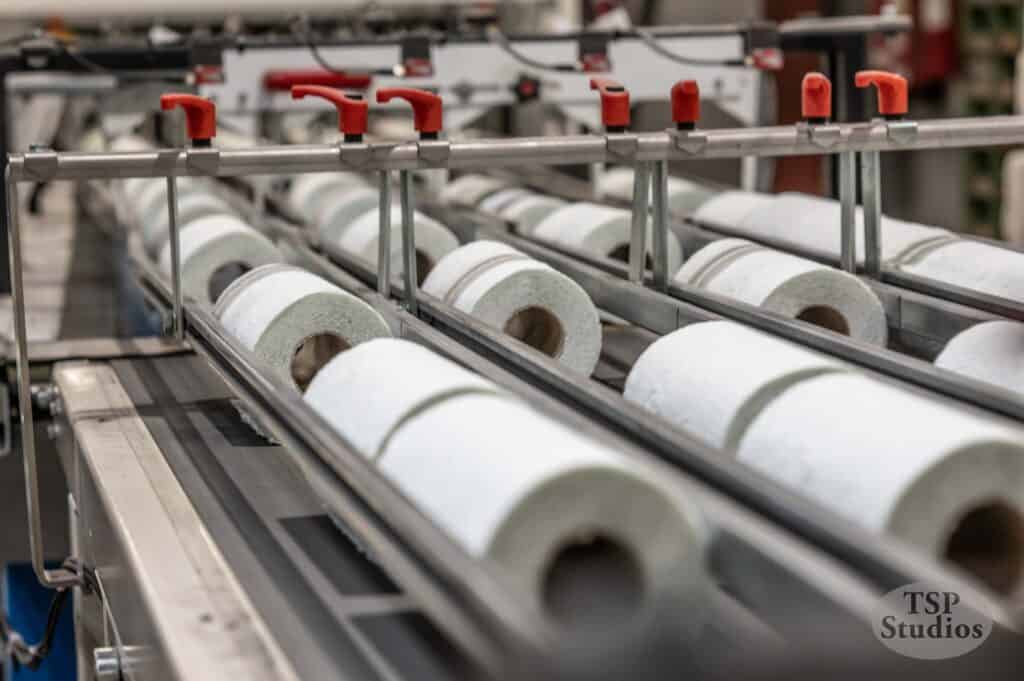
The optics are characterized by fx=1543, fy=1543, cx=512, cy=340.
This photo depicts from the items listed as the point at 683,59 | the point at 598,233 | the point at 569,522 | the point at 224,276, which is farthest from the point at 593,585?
the point at 683,59

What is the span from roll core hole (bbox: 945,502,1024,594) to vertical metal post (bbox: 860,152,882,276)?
1.05m

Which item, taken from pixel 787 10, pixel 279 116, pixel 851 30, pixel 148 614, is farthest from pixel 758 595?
pixel 787 10

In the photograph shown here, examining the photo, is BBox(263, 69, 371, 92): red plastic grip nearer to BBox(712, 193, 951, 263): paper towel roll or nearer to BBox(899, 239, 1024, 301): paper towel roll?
BBox(712, 193, 951, 263): paper towel roll

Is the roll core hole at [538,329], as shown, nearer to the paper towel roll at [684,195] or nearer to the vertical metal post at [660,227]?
the vertical metal post at [660,227]

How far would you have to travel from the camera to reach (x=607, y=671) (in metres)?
0.84

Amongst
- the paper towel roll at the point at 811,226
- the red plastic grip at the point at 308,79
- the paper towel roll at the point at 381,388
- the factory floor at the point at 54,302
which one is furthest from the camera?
the red plastic grip at the point at 308,79

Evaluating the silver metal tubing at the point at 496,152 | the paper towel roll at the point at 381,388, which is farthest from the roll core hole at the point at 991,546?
the silver metal tubing at the point at 496,152

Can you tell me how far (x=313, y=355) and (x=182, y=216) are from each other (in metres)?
1.04

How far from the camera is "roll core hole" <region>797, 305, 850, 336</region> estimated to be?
197 cm

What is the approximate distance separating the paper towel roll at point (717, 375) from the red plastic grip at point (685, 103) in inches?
23.8

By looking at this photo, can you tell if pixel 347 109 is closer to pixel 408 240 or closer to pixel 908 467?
pixel 408 240

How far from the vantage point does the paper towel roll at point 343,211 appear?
3271 mm

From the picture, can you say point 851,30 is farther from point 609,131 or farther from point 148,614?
point 148,614

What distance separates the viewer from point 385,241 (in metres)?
2.21
